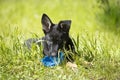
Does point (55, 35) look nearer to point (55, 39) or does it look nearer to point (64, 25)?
point (55, 39)

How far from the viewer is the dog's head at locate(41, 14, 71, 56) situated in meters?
7.57

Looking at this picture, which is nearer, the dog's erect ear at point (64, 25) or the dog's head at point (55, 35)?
the dog's head at point (55, 35)

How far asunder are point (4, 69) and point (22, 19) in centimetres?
738

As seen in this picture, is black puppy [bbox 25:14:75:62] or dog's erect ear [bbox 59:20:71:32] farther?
dog's erect ear [bbox 59:20:71:32]

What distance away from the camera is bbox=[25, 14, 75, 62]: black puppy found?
7.58m

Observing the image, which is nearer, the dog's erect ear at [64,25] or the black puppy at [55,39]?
the black puppy at [55,39]

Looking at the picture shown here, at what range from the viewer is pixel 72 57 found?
7.57m

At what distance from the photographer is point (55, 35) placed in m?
7.65

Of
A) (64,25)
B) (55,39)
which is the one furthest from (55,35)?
(64,25)

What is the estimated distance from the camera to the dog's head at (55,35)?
7566mm

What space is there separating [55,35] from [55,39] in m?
0.07

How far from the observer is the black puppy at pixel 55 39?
7.58 m

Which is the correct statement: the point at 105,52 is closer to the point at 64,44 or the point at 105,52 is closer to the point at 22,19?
the point at 64,44

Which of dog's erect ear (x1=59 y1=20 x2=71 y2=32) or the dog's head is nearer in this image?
the dog's head
